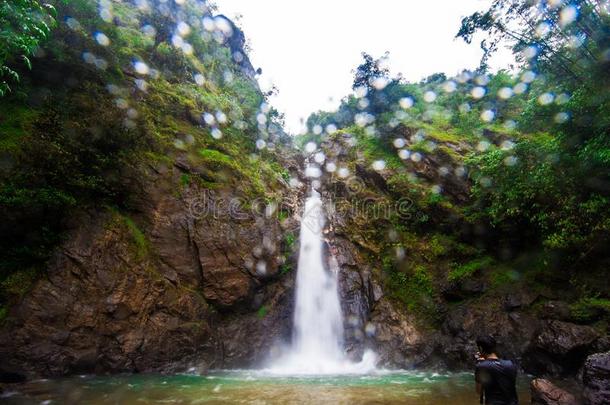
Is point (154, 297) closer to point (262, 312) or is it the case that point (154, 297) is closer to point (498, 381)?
point (262, 312)

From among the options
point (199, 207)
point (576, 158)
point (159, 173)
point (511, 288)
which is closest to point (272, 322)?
point (199, 207)

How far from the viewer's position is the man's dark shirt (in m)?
5.15

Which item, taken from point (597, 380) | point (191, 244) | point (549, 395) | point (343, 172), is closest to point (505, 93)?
point (343, 172)

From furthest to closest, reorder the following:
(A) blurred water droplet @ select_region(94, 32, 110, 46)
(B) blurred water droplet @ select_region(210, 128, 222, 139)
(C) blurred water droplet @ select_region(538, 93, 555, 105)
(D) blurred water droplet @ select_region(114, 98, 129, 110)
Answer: (B) blurred water droplet @ select_region(210, 128, 222, 139) → (A) blurred water droplet @ select_region(94, 32, 110, 46) → (D) blurred water droplet @ select_region(114, 98, 129, 110) → (C) blurred water droplet @ select_region(538, 93, 555, 105)

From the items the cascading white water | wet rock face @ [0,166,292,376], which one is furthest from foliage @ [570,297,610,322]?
wet rock face @ [0,166,292,376]

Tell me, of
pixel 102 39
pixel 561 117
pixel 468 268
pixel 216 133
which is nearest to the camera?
pixel 561 117

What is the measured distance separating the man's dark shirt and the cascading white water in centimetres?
932

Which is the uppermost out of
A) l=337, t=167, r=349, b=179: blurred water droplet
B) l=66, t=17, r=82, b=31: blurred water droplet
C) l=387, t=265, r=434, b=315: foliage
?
l=66, t=17, r=82, b=31: blurred water droplet

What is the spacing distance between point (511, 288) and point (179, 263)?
13.5m

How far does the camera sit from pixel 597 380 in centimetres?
830

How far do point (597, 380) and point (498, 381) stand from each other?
206 inches

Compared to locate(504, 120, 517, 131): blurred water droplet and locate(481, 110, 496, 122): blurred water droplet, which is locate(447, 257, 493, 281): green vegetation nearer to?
locate(504, 120, 517, 131): blurred water droplet

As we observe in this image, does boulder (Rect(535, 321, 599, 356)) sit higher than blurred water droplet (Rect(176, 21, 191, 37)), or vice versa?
blurred water droplet (Rect(176, 21, 191, 37))

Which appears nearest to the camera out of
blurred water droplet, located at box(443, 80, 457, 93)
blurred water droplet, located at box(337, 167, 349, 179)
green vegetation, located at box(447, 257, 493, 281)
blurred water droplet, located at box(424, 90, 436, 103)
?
green vegetation, located at box(447, 257, 493, 281)
